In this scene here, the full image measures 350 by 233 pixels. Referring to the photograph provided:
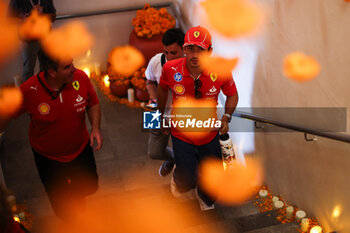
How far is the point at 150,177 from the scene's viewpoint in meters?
4.64

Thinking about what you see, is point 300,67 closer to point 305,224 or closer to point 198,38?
point 198,38

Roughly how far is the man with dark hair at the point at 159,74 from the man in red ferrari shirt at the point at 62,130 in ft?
2.38

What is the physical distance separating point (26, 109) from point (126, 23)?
3831mm

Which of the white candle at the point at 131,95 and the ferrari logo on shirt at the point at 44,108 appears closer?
the ferrari logo on shirt at the point at 44,108

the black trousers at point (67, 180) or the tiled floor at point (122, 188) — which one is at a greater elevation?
the black trousers at point (67, 180)

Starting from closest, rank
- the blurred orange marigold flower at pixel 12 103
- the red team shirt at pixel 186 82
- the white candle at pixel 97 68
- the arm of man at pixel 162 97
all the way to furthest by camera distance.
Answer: the blurred orange marigold flower at pixel 12 103, the red team shirt at pixel 186 82, the arm of man at pixel 162 97, the white candle at pixel 97 68

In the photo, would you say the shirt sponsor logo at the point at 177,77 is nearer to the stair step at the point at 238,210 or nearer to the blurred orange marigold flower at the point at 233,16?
the blurred orange marigold flower at the point at 233,16

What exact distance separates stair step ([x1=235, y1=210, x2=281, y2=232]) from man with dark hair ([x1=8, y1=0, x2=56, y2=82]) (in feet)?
11.2

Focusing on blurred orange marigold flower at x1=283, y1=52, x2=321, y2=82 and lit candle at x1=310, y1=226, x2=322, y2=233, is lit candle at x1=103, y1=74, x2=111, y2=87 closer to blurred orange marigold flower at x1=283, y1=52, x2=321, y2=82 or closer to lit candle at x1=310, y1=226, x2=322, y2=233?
blurred orange marigold flower at x1=283, y1=52, x2=321, y2=82

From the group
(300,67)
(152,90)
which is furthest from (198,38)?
(152,90)

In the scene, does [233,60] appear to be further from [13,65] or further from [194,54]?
[13,65]

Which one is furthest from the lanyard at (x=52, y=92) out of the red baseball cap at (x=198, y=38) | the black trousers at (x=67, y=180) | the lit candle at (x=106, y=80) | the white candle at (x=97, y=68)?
the white candle at (x=97, y=68)

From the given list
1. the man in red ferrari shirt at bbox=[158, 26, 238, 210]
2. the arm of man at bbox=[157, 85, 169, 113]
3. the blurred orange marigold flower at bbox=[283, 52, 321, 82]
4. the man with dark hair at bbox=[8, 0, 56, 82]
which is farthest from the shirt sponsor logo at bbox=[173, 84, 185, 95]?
the man with dark hair at bbox=[8, 0, 56, 82]

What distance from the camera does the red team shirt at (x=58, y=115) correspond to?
312 cm
